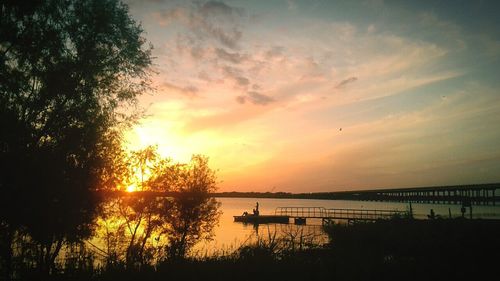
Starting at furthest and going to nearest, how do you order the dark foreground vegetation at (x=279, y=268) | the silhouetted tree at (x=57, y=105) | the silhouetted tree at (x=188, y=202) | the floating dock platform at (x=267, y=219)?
the floating dock platform at (x=267, y=219) < the silhouetted tree at (x=188, y=202) < the silhouetted tree at (x=57, y=105) < the dark foreground vegetation at (x=279, y=268)

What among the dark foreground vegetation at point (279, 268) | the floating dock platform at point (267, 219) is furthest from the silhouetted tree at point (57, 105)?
the floating dock platform at point (267, 219)

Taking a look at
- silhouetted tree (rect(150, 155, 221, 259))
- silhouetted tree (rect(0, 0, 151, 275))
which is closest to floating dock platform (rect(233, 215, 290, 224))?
silhouetted tree (rect(150, 155, 221, 259))

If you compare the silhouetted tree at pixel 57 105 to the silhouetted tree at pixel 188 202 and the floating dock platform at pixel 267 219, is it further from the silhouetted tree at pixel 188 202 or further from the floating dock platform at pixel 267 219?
the floating dock platform at pixel 267 219

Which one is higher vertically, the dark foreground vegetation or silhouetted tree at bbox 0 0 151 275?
silhouetted tree at bbox 0 0 151 275

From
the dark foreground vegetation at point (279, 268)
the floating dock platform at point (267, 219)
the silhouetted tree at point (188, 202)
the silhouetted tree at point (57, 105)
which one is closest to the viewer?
the dark foreground vegetation at point (279, 268)

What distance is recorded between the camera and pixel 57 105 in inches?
896

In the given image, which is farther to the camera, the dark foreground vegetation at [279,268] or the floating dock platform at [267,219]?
the floating dock platform at [267,219]

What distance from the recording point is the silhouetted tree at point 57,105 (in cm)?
2108

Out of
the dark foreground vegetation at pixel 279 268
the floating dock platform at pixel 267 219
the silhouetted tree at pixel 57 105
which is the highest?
the silhouetted tree at pixel 57 105

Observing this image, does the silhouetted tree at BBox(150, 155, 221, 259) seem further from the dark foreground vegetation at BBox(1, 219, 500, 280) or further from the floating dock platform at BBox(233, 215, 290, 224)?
the floating dock platform at BBox(233, 215, 290, 224)

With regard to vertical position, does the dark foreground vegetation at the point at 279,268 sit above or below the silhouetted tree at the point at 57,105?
below

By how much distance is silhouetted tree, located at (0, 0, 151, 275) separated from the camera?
21.1m

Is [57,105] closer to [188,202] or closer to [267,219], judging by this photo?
[188,202]

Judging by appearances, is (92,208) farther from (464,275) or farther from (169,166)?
(464,275)
